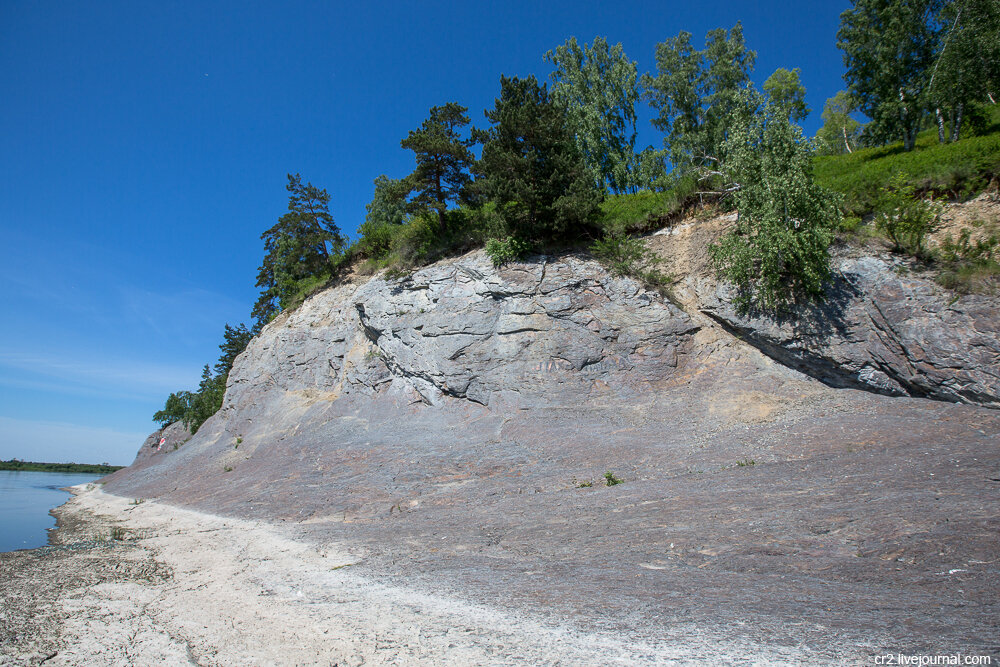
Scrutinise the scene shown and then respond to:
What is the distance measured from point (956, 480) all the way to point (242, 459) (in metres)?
24.0

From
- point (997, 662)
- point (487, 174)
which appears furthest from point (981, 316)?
point (487, 174)

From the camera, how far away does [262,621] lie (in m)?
5.51

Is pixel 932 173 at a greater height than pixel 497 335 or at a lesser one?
greater

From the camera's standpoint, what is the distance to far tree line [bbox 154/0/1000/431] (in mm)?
14703

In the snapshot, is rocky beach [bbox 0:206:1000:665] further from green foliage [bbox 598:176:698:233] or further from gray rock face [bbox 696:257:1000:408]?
green foliage [bbox 598:176:698:233]

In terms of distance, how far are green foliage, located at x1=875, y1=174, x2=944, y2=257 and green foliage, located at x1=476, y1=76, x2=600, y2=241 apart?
963cm

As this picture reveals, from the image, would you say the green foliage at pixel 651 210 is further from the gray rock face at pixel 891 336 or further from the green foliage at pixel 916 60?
the green foliage at pixel 916 60

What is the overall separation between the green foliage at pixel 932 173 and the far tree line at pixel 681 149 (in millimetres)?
2128

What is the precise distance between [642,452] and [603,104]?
2477cm

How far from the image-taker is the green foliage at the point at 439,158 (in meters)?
21.2

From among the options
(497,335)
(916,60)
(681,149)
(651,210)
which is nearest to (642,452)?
(497,335)

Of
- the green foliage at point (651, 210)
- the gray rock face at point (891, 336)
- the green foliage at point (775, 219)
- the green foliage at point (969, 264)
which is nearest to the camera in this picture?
the gray rock face at point (891, 336)

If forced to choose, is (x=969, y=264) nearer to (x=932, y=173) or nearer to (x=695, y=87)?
(x=932, y=173)

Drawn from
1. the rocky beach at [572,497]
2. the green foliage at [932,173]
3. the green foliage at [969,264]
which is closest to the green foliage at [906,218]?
the green foliage at [932,173]
